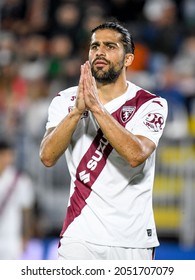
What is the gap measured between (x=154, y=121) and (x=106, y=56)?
505 mm

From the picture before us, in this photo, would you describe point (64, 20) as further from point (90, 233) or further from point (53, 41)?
→ point (90, 233)

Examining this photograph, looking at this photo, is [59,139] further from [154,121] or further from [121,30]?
[121,30]

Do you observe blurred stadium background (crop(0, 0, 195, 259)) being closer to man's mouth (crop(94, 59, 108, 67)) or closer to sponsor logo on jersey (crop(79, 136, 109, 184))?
sponsor logo on jersey (crop(79, 136, 109, 184))

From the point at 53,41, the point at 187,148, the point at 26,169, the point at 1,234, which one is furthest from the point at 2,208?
the point at 53,41

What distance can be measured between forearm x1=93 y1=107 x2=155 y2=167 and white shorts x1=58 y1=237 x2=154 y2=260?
64cm

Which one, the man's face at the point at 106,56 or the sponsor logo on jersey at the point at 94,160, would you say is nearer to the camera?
the man's face at the point at 106,56

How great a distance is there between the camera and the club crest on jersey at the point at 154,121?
5.71m

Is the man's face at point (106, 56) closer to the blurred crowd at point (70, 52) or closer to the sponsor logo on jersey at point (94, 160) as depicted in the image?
the sponsor logo on jersey at point (94, 160)

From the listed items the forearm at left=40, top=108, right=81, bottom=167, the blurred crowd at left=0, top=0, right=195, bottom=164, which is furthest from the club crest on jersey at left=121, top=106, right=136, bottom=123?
the blurred crowd at left=0, top=0, right=195, bottom=164

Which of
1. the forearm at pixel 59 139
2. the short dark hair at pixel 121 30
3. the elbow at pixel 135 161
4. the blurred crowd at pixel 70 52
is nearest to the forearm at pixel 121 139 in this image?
the elbow at pixel 135 161

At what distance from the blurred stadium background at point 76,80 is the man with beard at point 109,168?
4004 millimetres

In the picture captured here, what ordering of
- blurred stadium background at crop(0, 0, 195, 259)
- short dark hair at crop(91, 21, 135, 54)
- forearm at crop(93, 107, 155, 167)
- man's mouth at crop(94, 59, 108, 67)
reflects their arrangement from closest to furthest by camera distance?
forearm at crop(93, 107, 155, 167) → man's mouth at crop(94, 59, 108, 67) → short dark hair at crop(91, 21, 135, 54) → blurred stadium background at crop(0, 0, 195, 259)

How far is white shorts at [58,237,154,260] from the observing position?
573cm
